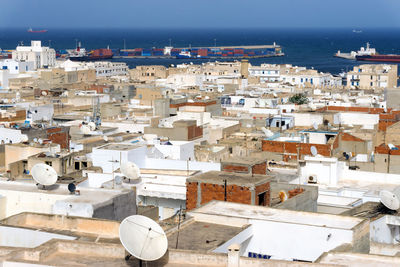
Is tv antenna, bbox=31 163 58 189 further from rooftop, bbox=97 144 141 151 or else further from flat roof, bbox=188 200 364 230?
rooftop, bbox=97 144 141 151

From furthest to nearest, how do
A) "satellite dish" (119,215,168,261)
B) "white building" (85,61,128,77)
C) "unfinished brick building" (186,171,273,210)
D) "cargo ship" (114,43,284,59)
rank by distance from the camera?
1. "cargo ship" (114,43,284,59)
2. "white building" (85,61,128,77)
3. "unfinished brick building" (186,171,273,210)
4. "satellite dish" (119,215,168,261)

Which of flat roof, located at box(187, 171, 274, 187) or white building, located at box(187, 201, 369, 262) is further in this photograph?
flat roof, located at box(187, 171, 274, 187)

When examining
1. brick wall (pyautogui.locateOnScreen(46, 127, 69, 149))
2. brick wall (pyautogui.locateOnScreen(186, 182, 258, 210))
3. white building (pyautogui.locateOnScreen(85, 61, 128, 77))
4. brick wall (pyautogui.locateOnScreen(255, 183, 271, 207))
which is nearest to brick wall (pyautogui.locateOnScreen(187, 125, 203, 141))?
brick wall (pyautogui.locateOnScreen(46, 127, 69, 149))

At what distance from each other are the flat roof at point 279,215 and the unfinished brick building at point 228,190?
1.23 meters

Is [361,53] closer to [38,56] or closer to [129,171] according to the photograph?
[38,56]

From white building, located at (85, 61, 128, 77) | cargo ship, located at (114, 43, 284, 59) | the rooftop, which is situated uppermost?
the rooftop

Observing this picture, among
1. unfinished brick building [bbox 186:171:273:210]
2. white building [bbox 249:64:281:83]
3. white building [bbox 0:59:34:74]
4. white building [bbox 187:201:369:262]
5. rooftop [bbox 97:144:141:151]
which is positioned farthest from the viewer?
white building [bbox 0:59:34:74]

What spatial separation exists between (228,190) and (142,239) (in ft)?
15.5

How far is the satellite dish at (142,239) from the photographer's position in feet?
27.7

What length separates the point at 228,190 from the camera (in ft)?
43.2

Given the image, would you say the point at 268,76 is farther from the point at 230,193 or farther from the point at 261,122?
the point at 230,193

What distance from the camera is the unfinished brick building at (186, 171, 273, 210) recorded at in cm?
1309

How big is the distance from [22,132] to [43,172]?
12.4 m

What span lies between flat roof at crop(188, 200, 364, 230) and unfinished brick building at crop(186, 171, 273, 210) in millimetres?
1227
